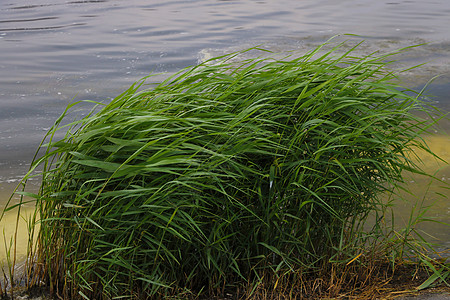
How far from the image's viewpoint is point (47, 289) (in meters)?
2.72

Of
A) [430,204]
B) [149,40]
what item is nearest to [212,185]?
[430,204]

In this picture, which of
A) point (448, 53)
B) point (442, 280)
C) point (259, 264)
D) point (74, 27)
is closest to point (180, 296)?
point (259, 264)

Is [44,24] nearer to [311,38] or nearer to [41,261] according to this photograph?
[311,38]

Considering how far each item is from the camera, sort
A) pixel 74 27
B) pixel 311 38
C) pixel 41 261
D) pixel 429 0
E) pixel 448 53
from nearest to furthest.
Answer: pixel 41 261, pixel 448 53, pixel 311 38, pixel 74 27, pixel 429 0

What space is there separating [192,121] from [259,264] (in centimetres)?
79

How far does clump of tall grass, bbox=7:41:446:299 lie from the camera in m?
2.39

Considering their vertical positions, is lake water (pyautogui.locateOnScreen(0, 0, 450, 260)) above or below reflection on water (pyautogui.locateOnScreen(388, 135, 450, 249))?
above

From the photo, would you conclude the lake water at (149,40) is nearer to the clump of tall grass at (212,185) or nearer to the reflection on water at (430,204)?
the reflection on water at (430,204)

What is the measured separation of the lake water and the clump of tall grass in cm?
144

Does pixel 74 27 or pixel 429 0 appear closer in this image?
pixel 74 27

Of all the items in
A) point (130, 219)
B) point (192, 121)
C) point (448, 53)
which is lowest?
point (448, 53)

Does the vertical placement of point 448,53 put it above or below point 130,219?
below

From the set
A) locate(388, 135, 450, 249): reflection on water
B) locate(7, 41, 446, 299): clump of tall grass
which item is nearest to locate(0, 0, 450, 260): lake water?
locate(388, 135, 450, 249): reflection on water

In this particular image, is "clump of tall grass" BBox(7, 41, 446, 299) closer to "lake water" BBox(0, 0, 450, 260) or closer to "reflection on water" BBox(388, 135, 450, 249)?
"reflection on water" BBox(388, 135, 450, 249)
